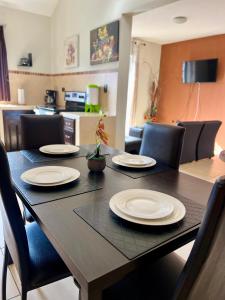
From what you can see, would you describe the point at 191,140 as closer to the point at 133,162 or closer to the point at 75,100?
the point at 75,100

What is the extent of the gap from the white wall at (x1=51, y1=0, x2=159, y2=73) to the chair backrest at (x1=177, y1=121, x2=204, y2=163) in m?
1.46

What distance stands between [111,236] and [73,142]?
2368mm

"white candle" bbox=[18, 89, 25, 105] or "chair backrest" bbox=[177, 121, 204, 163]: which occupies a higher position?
"white candle" bbox=[18, 89, 25, 105]

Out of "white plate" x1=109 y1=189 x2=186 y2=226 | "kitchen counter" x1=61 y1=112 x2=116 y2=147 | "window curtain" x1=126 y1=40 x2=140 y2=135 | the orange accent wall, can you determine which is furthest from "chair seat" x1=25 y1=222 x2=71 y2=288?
the orange accent wall

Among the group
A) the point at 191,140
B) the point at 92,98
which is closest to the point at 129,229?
the point at 92,98

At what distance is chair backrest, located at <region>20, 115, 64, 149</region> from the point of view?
1875 mm

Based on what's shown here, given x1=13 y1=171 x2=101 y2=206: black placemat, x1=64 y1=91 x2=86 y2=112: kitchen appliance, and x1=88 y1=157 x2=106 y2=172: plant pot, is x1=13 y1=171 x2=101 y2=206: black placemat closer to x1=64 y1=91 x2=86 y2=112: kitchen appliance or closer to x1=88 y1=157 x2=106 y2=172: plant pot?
x1=88 y1=157 x2=106 y2=172: plant pot

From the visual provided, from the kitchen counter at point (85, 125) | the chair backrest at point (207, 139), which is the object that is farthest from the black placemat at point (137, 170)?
the chair backrest at point (207, 139)

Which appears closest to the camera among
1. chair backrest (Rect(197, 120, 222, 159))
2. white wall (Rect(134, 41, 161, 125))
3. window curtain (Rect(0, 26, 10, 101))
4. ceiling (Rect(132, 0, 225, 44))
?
ceiling (Rect(132, 0, 225, 44))

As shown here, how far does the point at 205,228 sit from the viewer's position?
0.58 metres

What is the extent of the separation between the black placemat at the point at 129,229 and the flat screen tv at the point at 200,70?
4458 millimetres

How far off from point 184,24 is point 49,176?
4.04 metres

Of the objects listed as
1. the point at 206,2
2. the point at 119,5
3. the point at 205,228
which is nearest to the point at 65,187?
the point at 205,228

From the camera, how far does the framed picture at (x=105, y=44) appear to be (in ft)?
9.70
